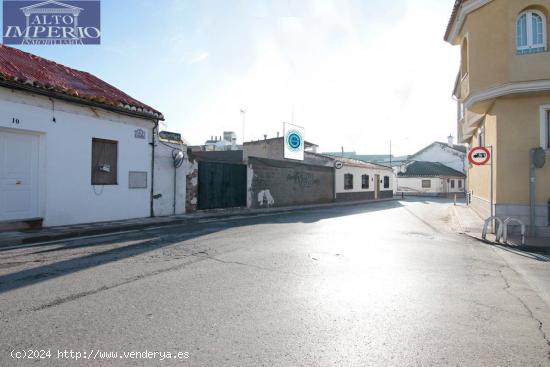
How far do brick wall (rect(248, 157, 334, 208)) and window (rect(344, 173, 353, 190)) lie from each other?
2.54 m

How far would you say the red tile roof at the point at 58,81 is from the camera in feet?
30.1

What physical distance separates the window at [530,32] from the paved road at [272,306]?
6.86 m

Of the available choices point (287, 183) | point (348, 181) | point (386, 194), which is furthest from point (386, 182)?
point (287, 183)

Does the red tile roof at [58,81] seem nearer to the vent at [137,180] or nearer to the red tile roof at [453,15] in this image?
the vent at [137,180]

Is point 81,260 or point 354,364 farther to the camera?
point 81,260

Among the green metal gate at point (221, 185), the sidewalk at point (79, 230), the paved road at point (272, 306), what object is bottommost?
the paved road at point (272, 306)

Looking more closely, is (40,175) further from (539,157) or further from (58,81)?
(539,157)

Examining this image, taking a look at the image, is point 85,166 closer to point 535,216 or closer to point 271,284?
point 271,284

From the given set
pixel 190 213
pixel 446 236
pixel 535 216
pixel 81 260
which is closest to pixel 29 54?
pixel 190 213

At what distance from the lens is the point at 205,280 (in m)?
4.96

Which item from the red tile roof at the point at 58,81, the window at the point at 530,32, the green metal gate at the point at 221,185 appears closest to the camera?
the red tile roof at the point at 58,81

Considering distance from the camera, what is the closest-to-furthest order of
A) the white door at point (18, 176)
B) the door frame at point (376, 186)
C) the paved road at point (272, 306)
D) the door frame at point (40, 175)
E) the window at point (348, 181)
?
1. the paved road at point (272, 306)
2. the white door at point (18, 176)
3. the door frame at point (40, 175)
4. the window at point (348, 181)
5. the door frame at point (376, 186)

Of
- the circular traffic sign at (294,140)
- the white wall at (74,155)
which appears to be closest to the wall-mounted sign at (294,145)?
the circular traffic sign at (294,140)

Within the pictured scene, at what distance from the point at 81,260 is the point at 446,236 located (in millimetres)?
9505
